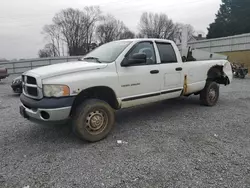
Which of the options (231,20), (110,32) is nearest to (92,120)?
(231,20)

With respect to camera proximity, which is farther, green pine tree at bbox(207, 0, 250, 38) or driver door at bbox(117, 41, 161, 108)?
green pine tree at bbox(207, 0, 250, 38)

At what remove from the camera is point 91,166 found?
3027mm

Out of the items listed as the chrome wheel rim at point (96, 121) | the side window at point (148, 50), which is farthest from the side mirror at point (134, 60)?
the chrome wheel rim at point (96, 121)

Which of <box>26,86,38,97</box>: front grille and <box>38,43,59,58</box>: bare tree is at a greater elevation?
<box>38,43,59,58</box>: bare tree

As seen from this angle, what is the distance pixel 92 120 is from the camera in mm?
3773

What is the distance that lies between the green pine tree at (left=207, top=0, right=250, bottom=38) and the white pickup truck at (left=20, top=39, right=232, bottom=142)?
25.4 metres

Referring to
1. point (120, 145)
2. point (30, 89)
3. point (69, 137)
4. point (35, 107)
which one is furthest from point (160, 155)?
point (30, 89)

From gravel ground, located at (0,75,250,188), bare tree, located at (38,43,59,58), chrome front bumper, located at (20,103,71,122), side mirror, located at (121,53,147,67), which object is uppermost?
bare tree, located at (38,43,59,58)

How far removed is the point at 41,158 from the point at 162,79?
2975 mm

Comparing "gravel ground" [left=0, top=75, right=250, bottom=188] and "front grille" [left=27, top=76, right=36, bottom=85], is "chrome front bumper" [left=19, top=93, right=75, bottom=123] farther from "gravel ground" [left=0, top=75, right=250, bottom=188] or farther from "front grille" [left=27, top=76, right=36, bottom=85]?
"gravel ground" [left=0, top=75, right=250, bottom=188]

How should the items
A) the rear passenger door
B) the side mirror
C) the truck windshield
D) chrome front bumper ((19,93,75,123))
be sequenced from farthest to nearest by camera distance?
the rear passenger door
the truck windshield
the side mirror
chrome front bumper ((19,93,75,123))

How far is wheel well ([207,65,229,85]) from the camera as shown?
6.33m

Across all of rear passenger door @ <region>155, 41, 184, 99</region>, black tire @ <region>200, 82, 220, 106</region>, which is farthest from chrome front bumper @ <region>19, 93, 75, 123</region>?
black tire @ <region>200, 82, 220, 106</region>

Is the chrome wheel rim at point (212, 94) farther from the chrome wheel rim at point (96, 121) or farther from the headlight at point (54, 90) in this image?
the headlight at point (54, 90)
